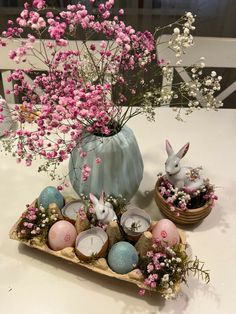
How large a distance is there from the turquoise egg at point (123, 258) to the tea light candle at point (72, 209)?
150 mm

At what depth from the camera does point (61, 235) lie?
815 millimetres

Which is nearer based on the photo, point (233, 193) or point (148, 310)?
point (148, 310)

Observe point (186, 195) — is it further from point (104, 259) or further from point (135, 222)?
point (104, 259)

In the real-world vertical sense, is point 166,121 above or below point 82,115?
→ below

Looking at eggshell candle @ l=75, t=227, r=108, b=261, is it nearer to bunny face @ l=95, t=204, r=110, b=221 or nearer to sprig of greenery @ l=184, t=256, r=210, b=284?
bunny face @ l=95, t=204, r=110, b=221

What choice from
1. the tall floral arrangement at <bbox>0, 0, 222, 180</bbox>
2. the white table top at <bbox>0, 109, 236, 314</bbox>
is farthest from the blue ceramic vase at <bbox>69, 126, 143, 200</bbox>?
the white table top at <bbox>0, 109, 236, 314</bbox>

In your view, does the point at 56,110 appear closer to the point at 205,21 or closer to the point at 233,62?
the point at 233,62

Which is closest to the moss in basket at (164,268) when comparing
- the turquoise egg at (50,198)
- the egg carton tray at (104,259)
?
the egg carton tray at (104,259)

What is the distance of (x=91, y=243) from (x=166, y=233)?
174mm

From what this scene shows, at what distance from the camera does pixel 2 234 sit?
3.03 ft

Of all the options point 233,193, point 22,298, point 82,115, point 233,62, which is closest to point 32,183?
point 22,298

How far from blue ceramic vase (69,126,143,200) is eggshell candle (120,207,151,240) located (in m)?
0.07

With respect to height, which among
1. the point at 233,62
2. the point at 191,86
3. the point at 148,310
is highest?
the point at 191,86

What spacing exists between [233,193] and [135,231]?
0.39m
